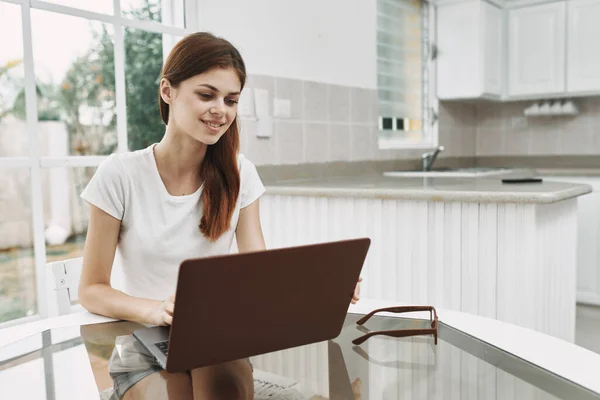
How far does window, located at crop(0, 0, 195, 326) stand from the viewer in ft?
6.06

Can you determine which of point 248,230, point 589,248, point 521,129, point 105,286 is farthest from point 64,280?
point 521,129

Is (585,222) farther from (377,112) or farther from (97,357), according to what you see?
(97,357)

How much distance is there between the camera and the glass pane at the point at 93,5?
198 centimetres

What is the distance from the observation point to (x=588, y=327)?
130 inches

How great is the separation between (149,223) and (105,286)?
232 millimetres

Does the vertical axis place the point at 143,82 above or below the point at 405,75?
below

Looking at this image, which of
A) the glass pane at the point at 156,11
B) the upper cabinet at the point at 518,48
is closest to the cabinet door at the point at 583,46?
the upper cabinet at the point at 518,48

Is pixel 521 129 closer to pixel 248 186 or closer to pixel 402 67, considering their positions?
pixel 402 67

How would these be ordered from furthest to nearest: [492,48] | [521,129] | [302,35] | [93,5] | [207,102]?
1. [521,129]
2. [492,48]
3. [302,35]
4. [93,5]
5. [207,102]

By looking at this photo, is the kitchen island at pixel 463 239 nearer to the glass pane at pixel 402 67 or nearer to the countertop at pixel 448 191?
the countertop at pixel 448 191

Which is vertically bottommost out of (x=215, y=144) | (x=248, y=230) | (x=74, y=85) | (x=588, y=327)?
(x=588, y=327)

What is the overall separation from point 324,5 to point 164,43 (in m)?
0.97

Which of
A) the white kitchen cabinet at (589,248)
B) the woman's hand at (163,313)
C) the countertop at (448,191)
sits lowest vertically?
the white kitchen cabinet at (589,248)

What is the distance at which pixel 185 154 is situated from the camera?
4.87 feet
